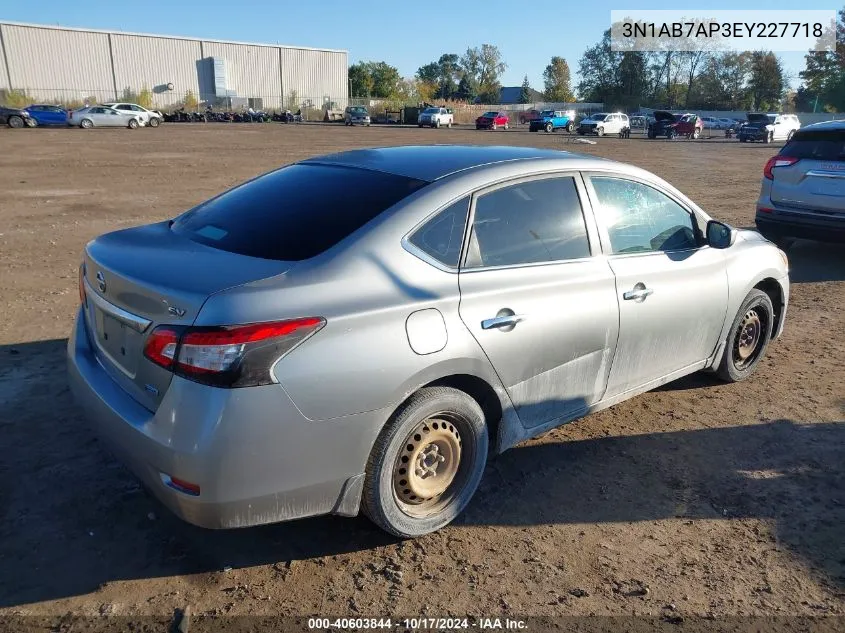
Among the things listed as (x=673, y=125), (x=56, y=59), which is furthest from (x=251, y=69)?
(x=673, y=125)

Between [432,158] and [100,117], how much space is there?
150 ft

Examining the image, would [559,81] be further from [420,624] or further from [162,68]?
[420,624]

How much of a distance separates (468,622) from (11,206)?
11.9 m

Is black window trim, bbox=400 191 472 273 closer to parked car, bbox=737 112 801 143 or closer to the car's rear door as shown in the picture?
the car's rear door

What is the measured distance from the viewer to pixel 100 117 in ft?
140

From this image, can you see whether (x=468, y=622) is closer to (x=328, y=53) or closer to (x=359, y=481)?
(x=359, y=481)

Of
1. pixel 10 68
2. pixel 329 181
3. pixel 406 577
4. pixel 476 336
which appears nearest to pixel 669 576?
pixel 406 577

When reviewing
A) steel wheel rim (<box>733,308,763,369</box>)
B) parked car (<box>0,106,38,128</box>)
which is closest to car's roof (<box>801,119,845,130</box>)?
steel wheel rim (<box>733,308,763,369</box>)

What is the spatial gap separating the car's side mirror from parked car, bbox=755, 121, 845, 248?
4.58m

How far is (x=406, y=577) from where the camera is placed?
288 centimetres

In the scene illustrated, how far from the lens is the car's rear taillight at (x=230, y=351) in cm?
240

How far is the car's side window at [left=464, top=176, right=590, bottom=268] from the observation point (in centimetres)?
323

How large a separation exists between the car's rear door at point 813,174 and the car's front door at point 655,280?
15.3 feet

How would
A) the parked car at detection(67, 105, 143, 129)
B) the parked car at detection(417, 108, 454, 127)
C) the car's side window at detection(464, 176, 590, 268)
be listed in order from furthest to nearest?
the parked car at detection(417, 108, 454, 127), the parked car at detection(67, 105, 143, 129), the car's side window at detection(464, 176, 590, 268)
